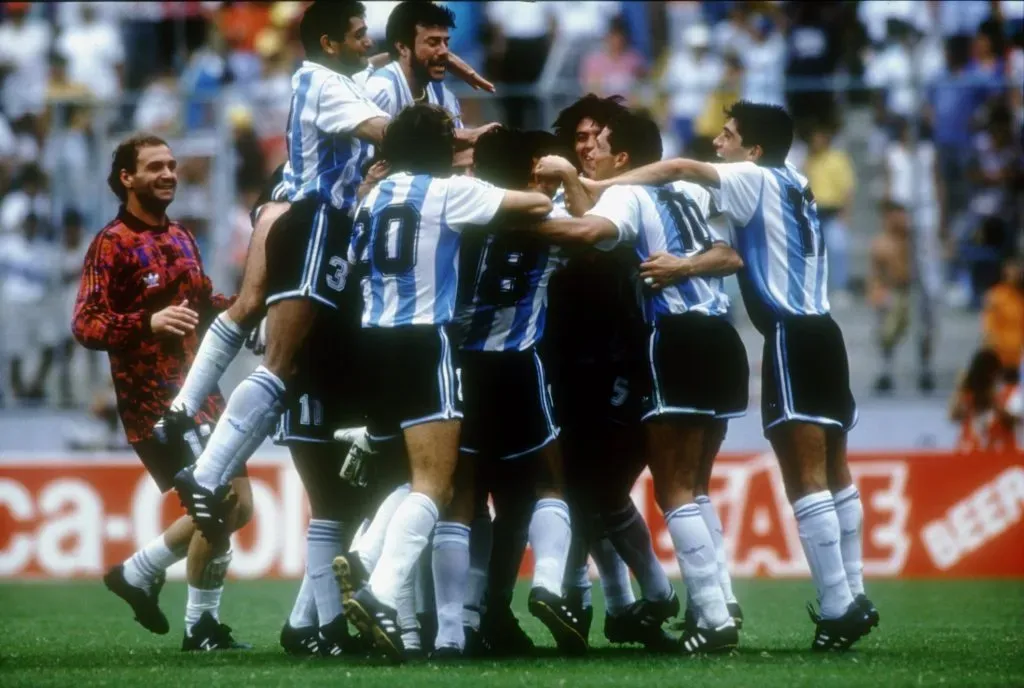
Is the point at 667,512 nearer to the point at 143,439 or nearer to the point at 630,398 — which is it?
the point at 630,398

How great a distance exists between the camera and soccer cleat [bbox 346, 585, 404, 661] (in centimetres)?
781

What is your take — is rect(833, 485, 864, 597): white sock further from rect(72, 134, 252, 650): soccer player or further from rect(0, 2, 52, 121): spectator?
rect(0, 2, 52, 121): spectator

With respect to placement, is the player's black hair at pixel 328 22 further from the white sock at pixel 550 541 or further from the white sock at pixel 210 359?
the white sock at pixel 550 541

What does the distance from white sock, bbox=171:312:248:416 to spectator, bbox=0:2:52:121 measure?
10536mm

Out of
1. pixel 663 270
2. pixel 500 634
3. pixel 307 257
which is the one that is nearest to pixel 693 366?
pixel 663 270

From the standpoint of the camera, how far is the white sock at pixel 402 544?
7.96m

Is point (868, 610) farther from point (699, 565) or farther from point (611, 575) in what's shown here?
point (611, 575)

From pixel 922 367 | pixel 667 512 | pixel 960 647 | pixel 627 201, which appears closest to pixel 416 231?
pixel 627 201

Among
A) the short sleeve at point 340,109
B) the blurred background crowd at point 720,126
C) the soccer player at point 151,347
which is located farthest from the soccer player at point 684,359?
the blurred background crowd at point 720,126

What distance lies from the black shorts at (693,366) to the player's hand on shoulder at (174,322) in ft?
7.46

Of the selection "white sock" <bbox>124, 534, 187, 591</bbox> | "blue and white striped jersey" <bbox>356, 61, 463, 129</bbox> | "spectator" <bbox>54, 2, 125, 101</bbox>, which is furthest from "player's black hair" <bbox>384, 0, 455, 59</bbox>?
"spectator" <bbox>54, 2, 125, 101</bbox>

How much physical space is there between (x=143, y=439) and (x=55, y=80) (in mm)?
10576

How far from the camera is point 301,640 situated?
29.6ft

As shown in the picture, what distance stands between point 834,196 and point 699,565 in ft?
31.5
